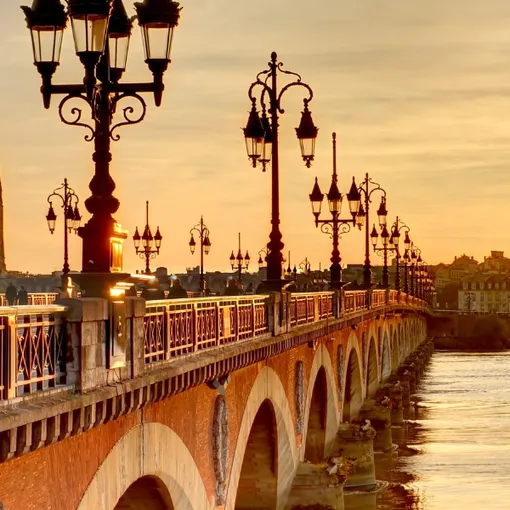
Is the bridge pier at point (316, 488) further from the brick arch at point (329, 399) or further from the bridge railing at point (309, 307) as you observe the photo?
the brick arch at point (329, 399)

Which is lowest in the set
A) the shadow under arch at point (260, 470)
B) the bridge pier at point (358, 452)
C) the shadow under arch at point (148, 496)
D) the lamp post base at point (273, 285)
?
the bridge pier at point (358, 452)

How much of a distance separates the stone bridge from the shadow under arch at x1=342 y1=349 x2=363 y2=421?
1334 cm

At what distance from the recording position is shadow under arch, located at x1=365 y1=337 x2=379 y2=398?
59.7 meters

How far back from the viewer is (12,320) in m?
10.5

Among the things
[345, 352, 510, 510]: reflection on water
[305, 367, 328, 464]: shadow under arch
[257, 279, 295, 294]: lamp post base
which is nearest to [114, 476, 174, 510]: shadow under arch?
[257, 279, 295, 294]: lamp post base

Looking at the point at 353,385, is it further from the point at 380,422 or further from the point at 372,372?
the point at 372,372

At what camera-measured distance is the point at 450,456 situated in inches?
2018

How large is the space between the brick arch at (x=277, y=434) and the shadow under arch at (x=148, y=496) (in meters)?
3.34

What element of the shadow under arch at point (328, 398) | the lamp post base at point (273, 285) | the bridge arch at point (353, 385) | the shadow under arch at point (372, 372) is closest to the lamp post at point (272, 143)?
the lamp post base at point (273, 285)

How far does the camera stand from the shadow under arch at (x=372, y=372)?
59.7 meters

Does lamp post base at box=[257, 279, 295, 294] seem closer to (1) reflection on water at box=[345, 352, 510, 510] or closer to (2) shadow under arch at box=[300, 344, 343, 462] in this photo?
(2) shadow under arch at box=[300, 344, 343, 462]

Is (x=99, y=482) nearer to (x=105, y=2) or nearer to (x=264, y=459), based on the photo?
(x=105, y=2)

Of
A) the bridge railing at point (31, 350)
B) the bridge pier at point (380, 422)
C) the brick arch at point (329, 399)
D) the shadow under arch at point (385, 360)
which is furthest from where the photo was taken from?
the shadow under arch at point (385, 360)

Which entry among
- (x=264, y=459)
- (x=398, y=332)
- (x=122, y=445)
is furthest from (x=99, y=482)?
(x=398, y=332)
